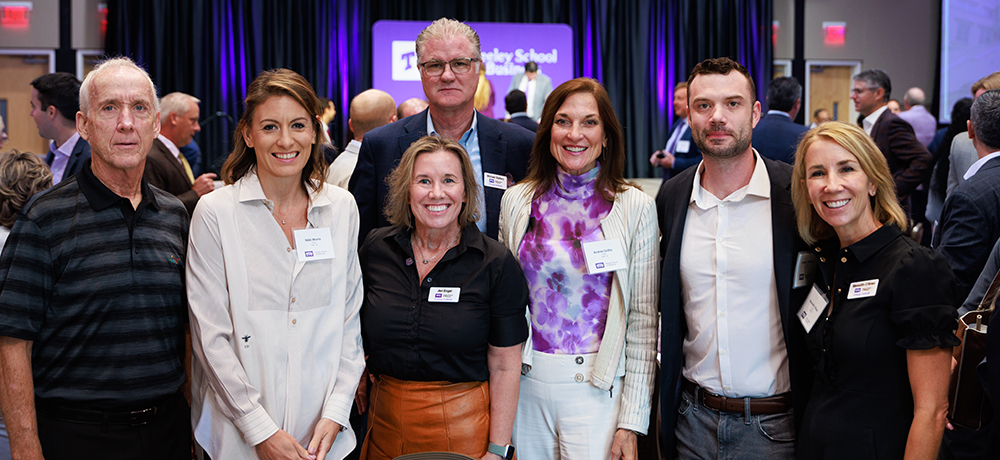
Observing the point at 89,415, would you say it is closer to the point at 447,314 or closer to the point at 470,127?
the point at 447,314

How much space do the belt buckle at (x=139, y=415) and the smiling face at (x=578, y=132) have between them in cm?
144

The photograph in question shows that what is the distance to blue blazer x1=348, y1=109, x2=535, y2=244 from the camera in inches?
104

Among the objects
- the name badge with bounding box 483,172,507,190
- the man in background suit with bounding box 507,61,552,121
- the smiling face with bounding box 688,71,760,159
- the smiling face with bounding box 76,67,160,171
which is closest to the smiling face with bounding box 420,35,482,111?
the name badge with bounding box 483,172,507,190

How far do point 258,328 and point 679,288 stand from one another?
1283 millimetres

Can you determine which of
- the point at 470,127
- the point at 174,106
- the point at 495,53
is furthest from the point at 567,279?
the point at 495,53

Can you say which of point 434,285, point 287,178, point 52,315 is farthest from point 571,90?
point 52,315

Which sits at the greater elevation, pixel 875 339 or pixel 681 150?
pixel 681 150

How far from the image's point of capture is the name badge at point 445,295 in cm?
211

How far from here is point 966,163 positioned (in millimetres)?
4188

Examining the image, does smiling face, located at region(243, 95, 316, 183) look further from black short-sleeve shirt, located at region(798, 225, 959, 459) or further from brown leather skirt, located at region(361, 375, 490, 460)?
black short-sleeve shirt, located at region(798, 225, 959, 459)

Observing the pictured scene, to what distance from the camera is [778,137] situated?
5125mm

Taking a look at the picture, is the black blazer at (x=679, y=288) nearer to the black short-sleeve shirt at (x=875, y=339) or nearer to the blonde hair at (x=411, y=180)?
the black short-sleeve shirt at (x=875, y=339)

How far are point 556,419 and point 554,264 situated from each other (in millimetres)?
493

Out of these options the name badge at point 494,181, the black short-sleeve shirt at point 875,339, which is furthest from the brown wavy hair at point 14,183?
the black short-sleeve shirt at point 875,339
